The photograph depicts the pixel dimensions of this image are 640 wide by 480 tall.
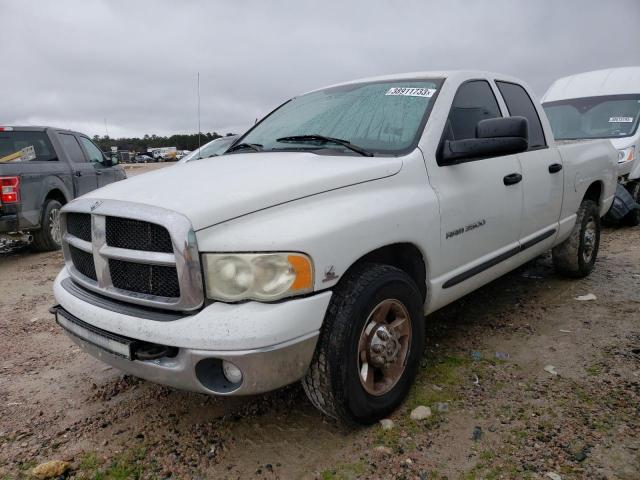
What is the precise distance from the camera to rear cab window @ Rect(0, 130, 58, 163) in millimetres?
6848

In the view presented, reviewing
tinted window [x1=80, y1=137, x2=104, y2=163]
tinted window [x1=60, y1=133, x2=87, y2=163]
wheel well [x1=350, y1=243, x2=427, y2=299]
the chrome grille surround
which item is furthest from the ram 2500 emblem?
tinted window [x1=80, y1=137, x2=104, y2=163]

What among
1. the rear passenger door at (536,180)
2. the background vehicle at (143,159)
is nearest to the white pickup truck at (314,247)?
the rear passenger door at (536,180)

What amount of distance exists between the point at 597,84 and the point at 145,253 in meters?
8.79

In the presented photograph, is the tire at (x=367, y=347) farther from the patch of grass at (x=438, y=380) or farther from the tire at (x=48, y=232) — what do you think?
the tire at (x=48, y=232)

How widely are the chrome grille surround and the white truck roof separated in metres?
8.37

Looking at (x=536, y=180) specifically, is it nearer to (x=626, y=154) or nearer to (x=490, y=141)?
(x=490, y=141)

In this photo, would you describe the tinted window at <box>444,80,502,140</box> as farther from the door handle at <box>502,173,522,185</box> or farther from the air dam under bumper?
the air dam under bumper

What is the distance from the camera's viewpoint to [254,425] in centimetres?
260

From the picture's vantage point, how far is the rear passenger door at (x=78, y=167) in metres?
7.82

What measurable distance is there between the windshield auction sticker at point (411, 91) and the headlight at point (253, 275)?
1.57m

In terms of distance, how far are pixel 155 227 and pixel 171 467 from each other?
3.64 ft

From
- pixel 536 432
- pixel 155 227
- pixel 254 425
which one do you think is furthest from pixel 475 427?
pixel 155 227

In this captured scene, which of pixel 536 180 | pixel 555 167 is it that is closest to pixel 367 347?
pixel 536 180

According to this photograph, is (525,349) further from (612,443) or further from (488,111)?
(488,111)
